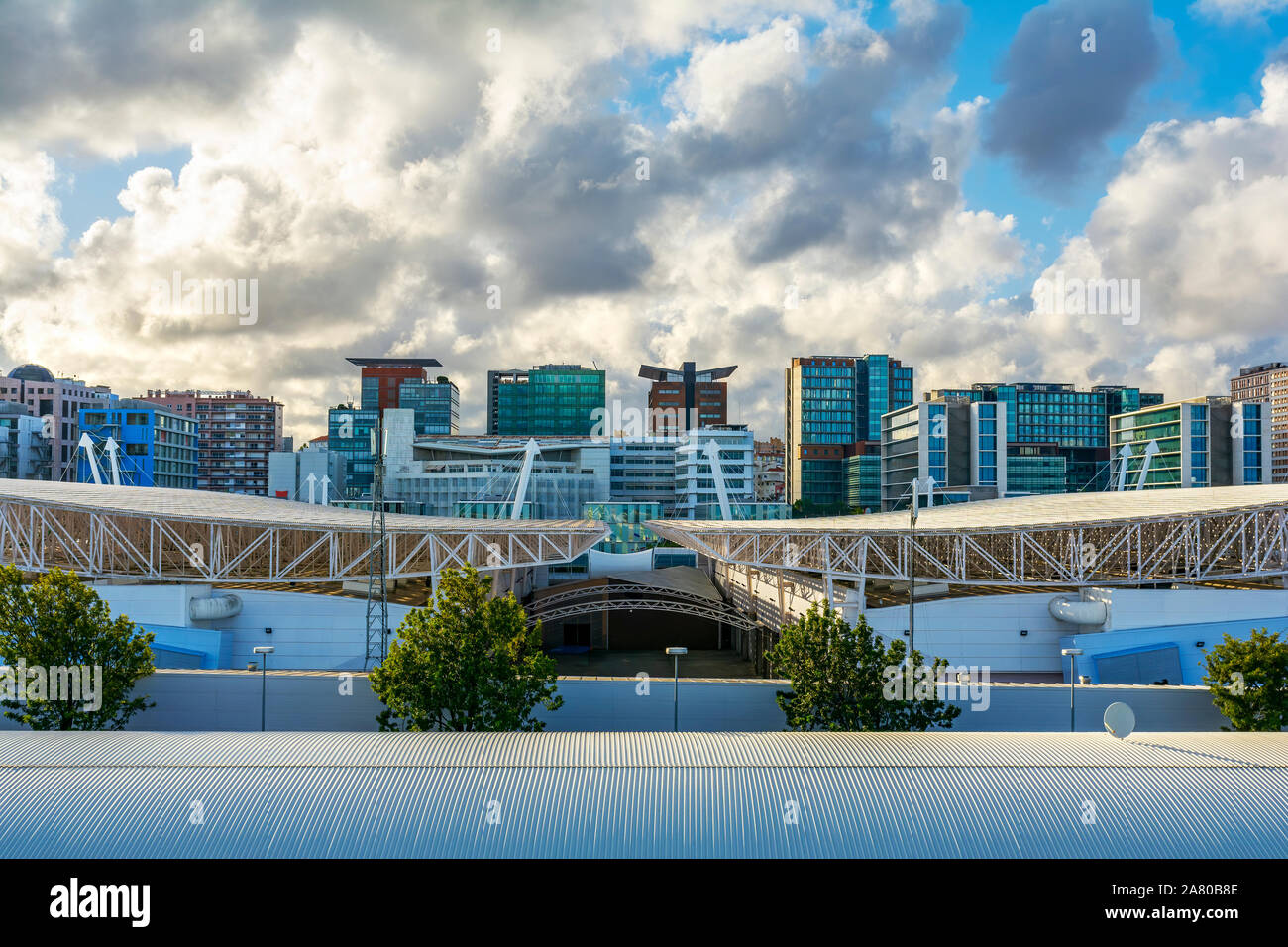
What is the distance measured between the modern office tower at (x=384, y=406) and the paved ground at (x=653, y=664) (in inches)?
3448

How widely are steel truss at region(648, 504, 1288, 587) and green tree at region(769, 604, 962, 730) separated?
9.32 meters

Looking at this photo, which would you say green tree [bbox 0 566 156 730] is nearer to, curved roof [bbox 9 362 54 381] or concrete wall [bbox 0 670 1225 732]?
concrete wall [bbox 0 670 1225 732]

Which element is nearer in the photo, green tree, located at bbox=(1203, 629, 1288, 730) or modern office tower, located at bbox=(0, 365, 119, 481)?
green tree, located at bbox=(1203, 629, 1288, 730)

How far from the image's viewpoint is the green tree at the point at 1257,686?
752 inches

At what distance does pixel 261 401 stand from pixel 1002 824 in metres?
158

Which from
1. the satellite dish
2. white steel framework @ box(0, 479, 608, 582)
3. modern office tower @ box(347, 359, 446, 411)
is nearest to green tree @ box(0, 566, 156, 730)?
white steel framework @ box(0, 479, 608, 582)

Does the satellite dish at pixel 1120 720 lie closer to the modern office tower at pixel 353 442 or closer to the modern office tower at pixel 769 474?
the modern office tower at pixel 353 442

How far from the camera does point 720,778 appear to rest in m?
13.6

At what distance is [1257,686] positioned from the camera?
63.1 feet

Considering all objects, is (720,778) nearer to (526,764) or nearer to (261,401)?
(526,764)

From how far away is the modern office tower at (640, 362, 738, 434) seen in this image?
161m

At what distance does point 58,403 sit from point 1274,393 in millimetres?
212841

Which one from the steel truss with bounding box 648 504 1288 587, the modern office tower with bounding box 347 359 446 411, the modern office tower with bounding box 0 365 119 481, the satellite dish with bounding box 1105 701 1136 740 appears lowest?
the satellite dish with bounding box 1105 701 1136 740
